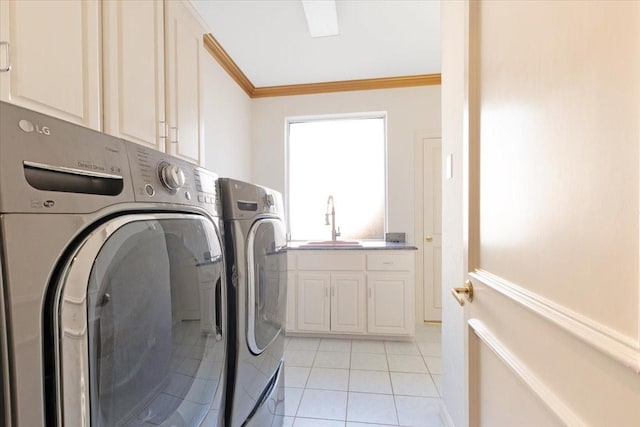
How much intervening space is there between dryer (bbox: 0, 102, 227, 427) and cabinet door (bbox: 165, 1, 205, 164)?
90 centimetres

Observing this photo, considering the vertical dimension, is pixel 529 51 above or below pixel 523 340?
above

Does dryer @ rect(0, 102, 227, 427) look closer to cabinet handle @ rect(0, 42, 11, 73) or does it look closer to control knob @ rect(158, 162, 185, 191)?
Result: control knob @ rect(158, 162, 185, 191)

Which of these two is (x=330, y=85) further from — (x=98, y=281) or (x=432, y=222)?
(x=98, y=281)

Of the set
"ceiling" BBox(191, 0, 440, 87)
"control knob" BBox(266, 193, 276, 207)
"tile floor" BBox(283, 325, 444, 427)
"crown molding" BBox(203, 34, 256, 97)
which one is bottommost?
"tile floor" BBox(283, 325, 444, 427)

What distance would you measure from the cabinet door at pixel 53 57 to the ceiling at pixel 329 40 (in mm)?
1234

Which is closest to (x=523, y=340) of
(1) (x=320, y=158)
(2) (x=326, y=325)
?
(2) (x=326, y=325)

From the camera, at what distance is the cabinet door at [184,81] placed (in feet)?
4.99

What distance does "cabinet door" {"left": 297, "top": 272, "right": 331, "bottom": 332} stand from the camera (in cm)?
279

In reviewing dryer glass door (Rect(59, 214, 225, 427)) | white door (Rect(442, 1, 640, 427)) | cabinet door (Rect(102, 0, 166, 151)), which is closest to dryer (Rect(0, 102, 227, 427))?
dryer glass door (Rect(59, 214, 225, 427))

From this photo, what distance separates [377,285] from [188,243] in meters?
2.21

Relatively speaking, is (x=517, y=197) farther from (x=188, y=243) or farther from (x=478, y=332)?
(x=188, y=243)

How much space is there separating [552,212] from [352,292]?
2375mm

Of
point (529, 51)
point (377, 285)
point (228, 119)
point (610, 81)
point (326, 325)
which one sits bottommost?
point (326, 325)

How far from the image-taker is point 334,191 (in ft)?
11.2
